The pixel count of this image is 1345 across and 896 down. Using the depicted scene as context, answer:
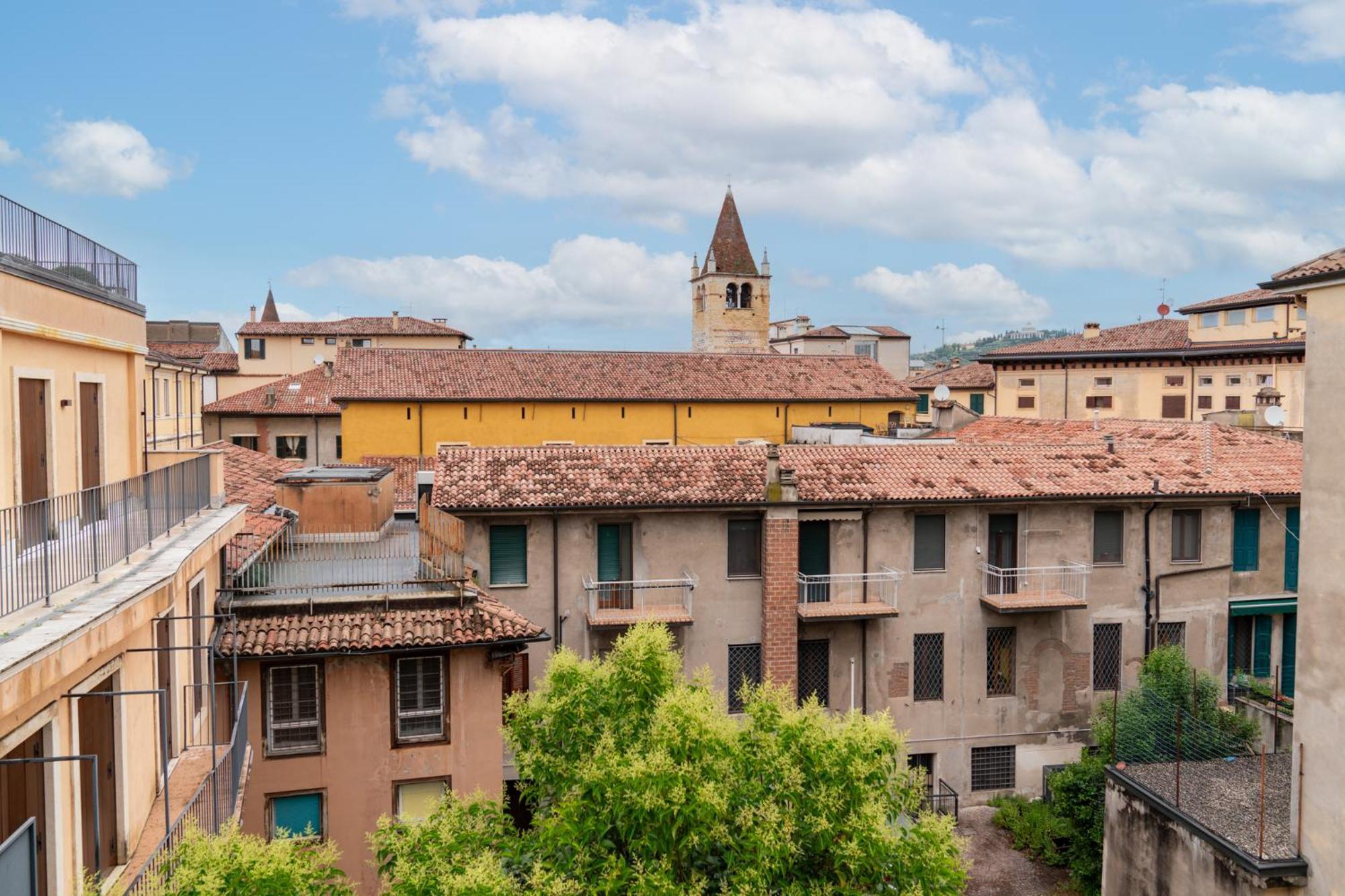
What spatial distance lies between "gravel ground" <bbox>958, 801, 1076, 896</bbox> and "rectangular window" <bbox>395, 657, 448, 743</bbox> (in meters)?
9.62

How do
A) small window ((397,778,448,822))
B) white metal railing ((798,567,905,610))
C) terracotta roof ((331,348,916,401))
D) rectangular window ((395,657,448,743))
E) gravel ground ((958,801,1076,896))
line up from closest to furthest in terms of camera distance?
rectangular window ((395,657,448,743)), small window ((397,778,448,822)), gravel ground ((958,801,1076,896)), white metal railing ((798,567,905,610)), terracotta roof ((331,348,916,401))

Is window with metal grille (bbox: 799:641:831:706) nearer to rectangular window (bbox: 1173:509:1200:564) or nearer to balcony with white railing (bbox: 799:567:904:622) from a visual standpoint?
balcony with white railing (bbox: 799:567:904:622)

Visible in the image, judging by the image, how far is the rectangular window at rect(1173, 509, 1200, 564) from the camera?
73.1 ft

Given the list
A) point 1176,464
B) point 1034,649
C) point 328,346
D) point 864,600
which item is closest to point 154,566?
point 864,600

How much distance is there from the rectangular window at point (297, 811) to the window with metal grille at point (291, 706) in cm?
75

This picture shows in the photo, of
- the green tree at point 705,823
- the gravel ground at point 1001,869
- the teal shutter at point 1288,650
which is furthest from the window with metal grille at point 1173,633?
the green tree at point 705,823

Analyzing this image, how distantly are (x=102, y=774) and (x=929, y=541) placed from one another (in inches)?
681

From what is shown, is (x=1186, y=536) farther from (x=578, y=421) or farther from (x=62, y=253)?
(x=578, y=421)

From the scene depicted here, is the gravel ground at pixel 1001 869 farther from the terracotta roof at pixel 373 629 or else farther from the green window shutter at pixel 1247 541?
the terracotta roof at pixel 373 629

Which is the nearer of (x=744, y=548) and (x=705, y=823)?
(x=705, y=823)

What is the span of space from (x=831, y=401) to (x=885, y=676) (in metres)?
24.3

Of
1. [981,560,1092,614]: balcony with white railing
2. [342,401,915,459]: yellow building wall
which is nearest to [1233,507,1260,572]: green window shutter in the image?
[981,560,1092,614]: balcony with white railing

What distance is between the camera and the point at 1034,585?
21.5 m

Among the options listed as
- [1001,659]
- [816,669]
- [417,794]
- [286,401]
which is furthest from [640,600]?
[286,401]
